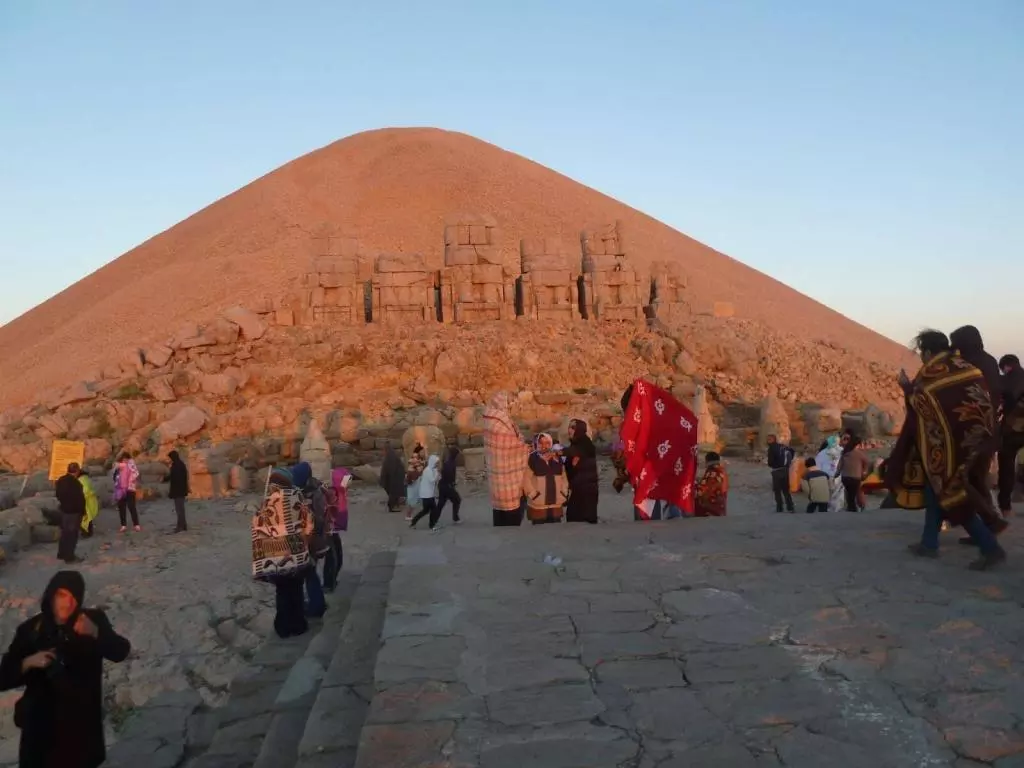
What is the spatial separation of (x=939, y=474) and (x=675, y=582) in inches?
75.8

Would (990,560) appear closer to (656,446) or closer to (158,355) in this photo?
(656,446)

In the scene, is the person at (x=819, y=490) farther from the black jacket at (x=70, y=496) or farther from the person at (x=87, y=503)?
the person at (x=87, y=503)

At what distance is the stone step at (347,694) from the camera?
3623mm

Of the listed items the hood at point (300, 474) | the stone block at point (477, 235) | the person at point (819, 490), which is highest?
the stone block at point (477, 235)

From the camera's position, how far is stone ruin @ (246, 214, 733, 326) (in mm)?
23000

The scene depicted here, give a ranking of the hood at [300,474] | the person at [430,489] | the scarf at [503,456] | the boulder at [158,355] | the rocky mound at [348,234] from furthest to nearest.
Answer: the rocky mound at [348,234]
the boulder at [158,355]
the person at [430,489]
the scarf at [503,456]
the hood at [300,474]

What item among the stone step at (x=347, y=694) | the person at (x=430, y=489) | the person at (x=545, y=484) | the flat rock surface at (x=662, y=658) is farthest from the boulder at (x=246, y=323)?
A: the stone step at (x=347, y=694)

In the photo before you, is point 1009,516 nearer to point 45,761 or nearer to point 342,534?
point 45,761

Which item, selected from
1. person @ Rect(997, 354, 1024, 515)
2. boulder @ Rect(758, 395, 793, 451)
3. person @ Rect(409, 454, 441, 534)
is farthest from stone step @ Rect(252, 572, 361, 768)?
boulder @ Rect(758, 395, 793, 451)

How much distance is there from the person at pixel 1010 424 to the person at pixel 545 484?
3706 mm

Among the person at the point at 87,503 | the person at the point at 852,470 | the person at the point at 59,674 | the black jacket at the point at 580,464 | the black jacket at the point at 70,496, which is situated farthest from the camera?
the person at the point at 87,503

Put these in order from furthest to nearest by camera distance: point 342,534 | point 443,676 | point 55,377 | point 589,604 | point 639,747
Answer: point 55,377
point 342,534
point 589,604
point 443,676
point 639,747

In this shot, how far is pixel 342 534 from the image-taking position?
1250 cm

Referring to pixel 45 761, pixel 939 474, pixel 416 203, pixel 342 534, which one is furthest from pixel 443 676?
pixel 416 203
